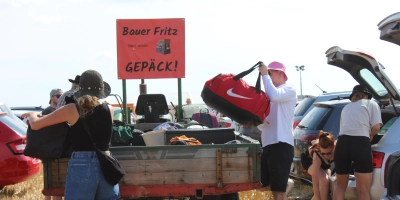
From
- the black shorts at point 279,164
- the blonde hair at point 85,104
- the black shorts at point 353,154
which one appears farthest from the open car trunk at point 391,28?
the blonde hair at point 85,104

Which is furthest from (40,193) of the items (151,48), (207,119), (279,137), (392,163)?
(392,163)

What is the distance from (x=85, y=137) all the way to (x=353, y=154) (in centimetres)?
301

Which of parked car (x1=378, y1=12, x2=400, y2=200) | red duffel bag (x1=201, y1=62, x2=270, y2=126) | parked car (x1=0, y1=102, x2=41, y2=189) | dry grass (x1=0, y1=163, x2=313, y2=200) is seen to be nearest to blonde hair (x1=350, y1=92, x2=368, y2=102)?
parked car (x1=378, y1=12, x2=400, y2=200)

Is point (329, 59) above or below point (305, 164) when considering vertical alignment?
above

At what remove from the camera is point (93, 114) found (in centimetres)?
518

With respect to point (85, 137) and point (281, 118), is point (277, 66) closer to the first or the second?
point (281, 118)

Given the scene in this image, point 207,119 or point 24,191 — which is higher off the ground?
point 207,119

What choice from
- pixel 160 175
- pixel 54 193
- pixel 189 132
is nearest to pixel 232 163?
pixel 160 175

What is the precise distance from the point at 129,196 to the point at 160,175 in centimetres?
38

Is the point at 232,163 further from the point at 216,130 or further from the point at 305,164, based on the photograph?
the point at 305,164

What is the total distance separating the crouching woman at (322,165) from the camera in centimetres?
737

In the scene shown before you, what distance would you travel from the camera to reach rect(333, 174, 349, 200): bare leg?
22.3 feet

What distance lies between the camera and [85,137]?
5230 millimetres

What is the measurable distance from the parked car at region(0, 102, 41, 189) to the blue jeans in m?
4.29
